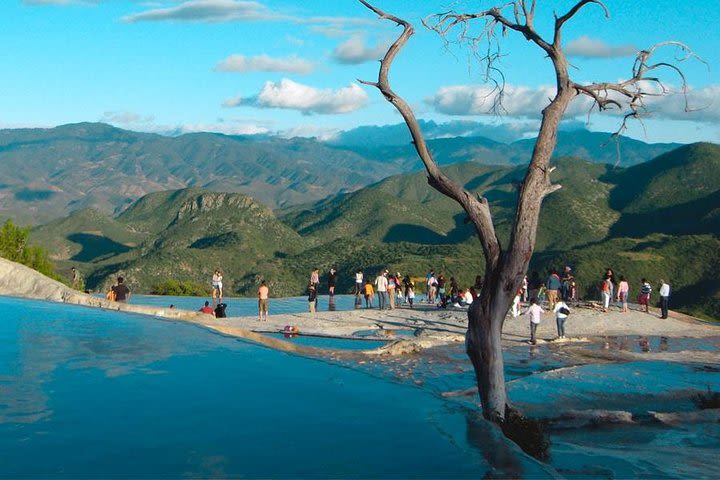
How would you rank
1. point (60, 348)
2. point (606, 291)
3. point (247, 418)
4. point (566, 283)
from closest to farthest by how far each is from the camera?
point (247, 418)
point (60, 348)
point (606, 291)
point (566, 283)

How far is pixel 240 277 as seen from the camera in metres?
115

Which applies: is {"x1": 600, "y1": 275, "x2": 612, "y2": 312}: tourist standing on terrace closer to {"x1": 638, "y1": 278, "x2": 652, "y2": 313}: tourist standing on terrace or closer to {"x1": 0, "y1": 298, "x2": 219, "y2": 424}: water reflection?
{"x1": 638, "y1": 278, "x2": 652, "y2": 313}: tourist standing on terrace

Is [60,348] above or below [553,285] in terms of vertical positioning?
below

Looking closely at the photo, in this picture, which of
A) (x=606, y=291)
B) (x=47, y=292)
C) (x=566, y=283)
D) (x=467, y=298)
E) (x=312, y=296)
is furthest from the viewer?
(x=566, y=283)

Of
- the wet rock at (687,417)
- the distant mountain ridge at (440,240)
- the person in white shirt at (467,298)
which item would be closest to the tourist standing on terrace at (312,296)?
the person in white shirt at (467,298)

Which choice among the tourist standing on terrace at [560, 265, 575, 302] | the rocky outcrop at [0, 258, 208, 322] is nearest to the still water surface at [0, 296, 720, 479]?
the rocky outcrop at [0, 258, 208, 322]

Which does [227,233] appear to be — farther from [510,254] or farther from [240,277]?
[510,254]

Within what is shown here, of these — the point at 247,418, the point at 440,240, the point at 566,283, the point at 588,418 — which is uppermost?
the point at 440,240

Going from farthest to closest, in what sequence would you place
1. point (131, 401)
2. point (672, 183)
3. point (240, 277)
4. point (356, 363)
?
point (672, 183) → point (240, 277) → point (356, 363) → point (131, 401)

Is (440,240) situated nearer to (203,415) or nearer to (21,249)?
(21,249)

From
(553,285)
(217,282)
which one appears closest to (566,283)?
(553,285)

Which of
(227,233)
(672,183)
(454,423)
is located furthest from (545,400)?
(672,183)

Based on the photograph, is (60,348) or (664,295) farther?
(664,295)

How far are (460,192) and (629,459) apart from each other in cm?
451
